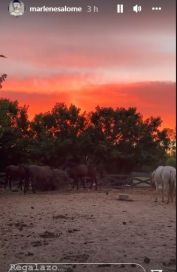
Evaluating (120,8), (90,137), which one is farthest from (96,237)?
(120,8)

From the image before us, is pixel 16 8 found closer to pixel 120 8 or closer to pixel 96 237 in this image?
pixel 120 8

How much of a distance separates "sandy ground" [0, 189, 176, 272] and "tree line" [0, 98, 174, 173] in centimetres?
100

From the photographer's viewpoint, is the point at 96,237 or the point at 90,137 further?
the point at 90,137

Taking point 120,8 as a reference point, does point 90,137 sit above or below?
below

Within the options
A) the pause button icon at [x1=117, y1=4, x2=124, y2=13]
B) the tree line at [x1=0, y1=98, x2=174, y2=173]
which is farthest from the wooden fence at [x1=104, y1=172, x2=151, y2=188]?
the pause button icon at [x1=117, y1=4, x2=124, y2=13]

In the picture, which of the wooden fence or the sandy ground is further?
the wooden fence

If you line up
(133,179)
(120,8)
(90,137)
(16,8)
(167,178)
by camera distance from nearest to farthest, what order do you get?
(120,8)
(16,8)
(167,178)
(133,179)
(90,137)

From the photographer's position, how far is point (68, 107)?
294 inches

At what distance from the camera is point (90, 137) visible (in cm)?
988

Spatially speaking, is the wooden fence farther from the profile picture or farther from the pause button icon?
the profile picture

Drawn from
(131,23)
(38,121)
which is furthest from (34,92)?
(131,23)

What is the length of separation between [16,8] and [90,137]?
161 inches

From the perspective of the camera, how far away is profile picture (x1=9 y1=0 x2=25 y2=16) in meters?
6.45

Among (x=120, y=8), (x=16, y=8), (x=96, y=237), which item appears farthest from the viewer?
(x=96, y=237)
